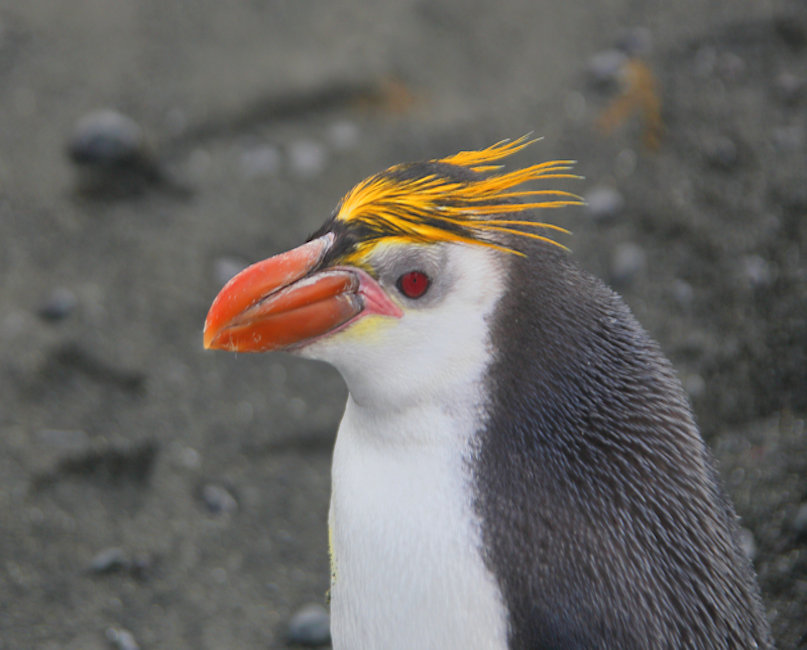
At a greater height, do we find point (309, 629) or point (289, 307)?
point (289, 307)

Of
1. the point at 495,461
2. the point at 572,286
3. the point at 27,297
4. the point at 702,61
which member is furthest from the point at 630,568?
the point at 702,61

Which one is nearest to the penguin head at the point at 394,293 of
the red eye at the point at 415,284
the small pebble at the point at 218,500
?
the red eye at the point at 415,284

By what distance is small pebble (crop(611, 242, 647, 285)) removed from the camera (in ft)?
14.9

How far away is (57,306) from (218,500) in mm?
1236

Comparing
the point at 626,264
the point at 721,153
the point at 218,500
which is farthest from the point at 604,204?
the point at 218,500

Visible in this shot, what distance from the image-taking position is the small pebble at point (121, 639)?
3141 mm

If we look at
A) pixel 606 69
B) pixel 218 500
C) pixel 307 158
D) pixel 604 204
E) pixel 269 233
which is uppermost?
pixel 606 69

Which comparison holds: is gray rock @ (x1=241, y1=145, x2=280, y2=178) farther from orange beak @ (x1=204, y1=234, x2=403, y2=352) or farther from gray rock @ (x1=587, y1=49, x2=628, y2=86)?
orange beak @ (x1=204, y1=234, x2=403, y2=352)

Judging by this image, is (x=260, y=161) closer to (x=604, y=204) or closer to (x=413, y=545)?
(x=604, y=204)

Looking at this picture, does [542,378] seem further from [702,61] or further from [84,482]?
[702,61]

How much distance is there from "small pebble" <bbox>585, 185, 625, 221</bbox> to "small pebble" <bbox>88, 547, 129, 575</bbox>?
277cm

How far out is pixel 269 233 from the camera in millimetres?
4691

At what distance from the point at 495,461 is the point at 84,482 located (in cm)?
210

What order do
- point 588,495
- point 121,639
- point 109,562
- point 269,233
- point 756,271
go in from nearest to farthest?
point 588,495
point 121,639
point 109,562
point 756,271
point 269,233
